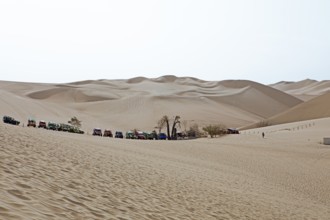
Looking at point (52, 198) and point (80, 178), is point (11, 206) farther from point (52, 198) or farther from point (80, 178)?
point (80, 178)

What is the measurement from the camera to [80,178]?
28.3 ft

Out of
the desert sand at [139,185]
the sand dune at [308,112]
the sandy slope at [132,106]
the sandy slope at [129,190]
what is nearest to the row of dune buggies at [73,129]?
the sandy slope at [132,106]

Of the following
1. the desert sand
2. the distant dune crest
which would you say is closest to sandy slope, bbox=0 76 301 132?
the distant dune crest

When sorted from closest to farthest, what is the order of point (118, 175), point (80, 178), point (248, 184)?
point (80, 178) → point (118, 175) → point (248, 184)

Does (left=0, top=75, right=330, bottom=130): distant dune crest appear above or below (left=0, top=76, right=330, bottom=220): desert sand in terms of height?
above

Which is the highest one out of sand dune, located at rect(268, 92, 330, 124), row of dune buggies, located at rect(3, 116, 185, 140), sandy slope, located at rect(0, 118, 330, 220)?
sand dune, located at rect(268, 92, 330, 124)

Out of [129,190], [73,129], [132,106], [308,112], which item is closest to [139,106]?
[132,106]

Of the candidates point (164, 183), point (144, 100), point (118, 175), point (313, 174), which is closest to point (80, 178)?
point (118, 175)

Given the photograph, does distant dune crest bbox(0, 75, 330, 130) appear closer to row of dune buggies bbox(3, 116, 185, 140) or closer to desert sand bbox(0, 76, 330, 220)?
row of dune buggies bbox(3, 116, 185, 140)

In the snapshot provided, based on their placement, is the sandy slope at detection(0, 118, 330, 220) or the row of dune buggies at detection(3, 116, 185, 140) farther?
the row of dune buggies at detection(3, 116, 185, 140)

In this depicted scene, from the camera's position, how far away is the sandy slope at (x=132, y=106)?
68.4 meters

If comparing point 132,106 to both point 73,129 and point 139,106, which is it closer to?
point 139,106

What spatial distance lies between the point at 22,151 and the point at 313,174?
1619 centimetres

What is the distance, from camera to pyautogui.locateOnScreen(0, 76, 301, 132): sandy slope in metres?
68.4
